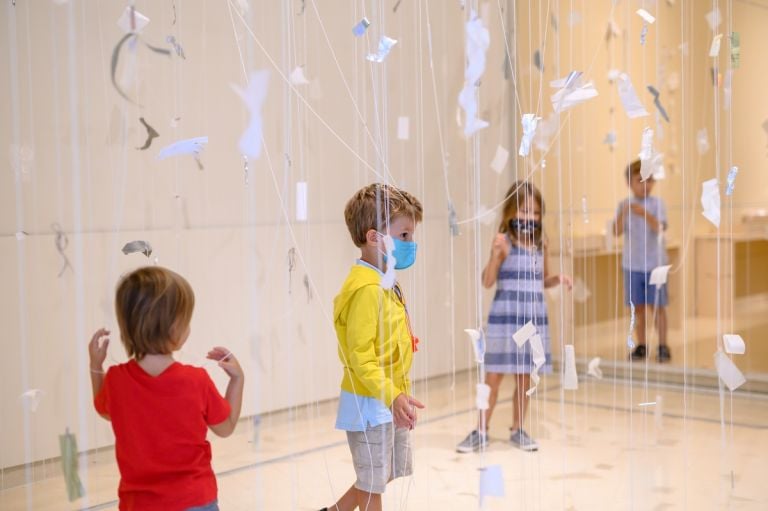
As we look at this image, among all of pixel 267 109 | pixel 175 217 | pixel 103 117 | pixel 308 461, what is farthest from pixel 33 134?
pixel 308 461

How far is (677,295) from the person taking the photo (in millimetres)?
4523

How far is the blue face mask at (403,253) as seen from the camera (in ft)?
7.36

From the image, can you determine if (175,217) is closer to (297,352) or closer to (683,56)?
(297,352)

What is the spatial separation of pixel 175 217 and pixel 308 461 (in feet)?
3.32

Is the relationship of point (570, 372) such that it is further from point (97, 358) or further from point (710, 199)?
point (97, 358)

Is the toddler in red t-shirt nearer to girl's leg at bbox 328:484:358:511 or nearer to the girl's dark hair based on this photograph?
girl's leg at bbox 328:484:358:511

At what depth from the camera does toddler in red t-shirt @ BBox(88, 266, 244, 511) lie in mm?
1727

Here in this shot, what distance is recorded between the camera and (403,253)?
7.37 ft

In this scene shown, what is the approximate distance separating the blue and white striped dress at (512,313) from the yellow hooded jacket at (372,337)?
125cm

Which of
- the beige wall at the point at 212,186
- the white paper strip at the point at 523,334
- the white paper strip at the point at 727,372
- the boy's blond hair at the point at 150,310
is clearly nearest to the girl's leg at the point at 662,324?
the beige wall at the point at 212,186

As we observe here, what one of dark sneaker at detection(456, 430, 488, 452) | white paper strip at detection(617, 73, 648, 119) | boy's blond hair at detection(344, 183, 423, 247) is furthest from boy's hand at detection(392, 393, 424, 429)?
dark sneaker at detection(456, 430, 488, 452)

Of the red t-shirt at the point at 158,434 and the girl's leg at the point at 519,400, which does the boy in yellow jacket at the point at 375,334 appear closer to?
the red t-shirt at the point at 158,434

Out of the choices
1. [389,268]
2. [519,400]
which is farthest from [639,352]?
[389,268]

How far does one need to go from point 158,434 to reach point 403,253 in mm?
771
